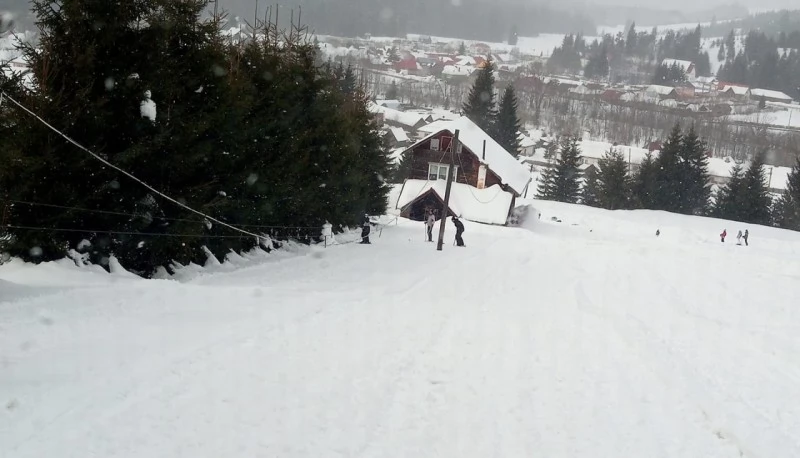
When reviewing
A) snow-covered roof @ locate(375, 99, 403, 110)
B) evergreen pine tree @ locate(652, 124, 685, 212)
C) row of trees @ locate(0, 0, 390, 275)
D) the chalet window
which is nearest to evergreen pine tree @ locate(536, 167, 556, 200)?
evergreen pine tree @ locate(652, 124, 685, 212)

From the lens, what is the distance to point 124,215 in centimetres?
1212

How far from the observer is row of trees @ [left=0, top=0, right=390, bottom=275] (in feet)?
34.1

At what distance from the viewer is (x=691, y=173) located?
198 feet

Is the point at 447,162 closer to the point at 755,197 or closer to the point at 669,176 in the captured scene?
the point at 669,176

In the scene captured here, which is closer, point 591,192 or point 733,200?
point 733,200

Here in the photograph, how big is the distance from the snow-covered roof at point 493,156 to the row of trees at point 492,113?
1841 centimetres

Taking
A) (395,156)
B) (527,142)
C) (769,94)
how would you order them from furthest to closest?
1. (769,94)
2. (527,142)
3. (395,156)

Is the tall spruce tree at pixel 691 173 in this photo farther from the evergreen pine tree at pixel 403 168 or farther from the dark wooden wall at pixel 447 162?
the evergreen pine tree at pixel 403 168

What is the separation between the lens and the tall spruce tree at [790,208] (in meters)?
57.4

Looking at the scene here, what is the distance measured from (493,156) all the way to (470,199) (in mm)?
7711

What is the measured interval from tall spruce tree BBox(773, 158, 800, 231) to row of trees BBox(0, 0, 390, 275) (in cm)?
5778

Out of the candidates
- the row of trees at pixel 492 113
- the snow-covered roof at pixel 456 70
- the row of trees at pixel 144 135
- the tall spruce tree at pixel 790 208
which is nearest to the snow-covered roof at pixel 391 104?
the row of trees at pixel 492 113

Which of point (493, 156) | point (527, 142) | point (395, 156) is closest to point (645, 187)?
point (493, 156)

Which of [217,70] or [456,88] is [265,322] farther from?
[456,88]
